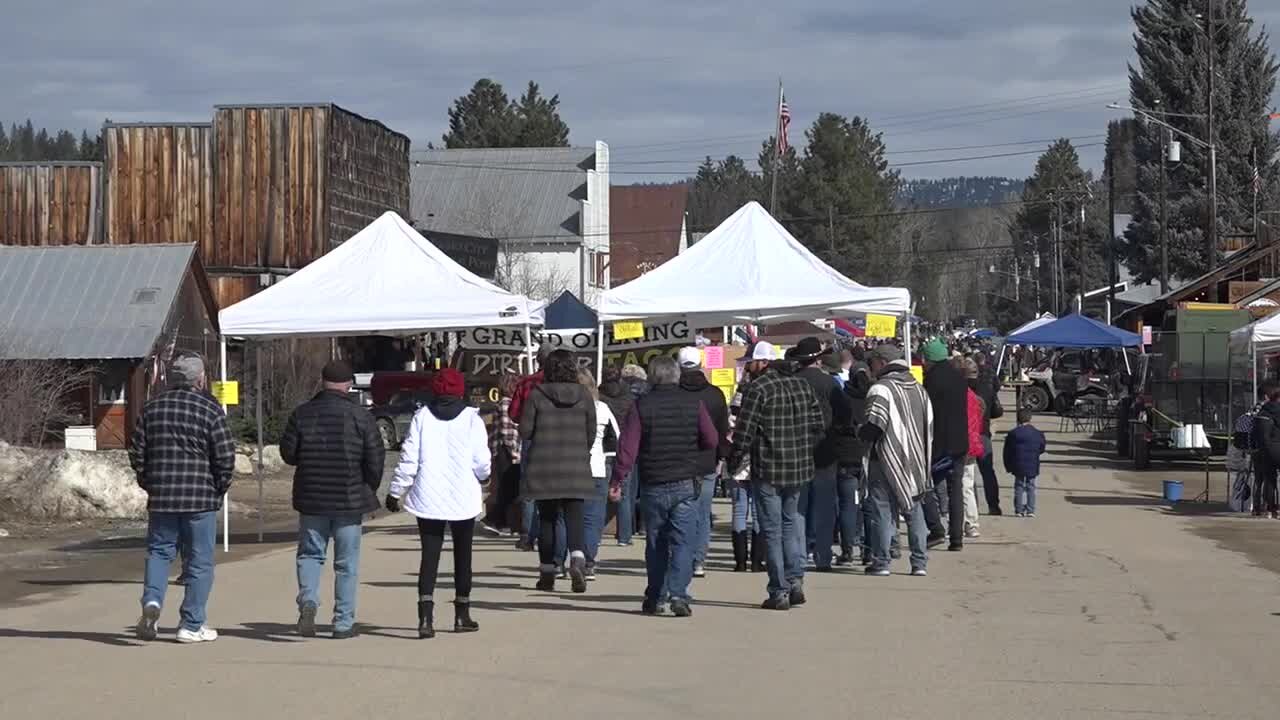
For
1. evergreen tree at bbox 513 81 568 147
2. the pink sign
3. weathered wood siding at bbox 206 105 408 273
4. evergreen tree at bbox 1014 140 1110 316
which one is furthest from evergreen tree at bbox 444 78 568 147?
the pink sign

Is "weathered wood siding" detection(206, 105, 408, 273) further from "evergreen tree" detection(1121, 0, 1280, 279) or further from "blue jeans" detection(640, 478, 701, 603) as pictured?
"blue jeans" detection(640, 478, 701, 603)

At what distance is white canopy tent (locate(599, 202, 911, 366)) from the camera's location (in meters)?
19.9

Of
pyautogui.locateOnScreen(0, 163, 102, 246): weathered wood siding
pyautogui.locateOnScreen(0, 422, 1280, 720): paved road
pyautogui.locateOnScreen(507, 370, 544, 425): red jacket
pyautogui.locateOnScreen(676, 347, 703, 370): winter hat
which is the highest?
pyautogui.locateOnScreen(0, 163, 102, 246): weathered wood siding

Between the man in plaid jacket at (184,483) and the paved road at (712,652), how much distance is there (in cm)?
30

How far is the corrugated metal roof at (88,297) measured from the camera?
118 ft

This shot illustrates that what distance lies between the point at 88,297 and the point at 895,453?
2600cm

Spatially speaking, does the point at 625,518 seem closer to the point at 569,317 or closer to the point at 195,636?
the point at 569,317

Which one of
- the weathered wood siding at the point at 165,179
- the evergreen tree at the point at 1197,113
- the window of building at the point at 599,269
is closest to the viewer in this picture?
the weathered wood siding at the point at 165,179

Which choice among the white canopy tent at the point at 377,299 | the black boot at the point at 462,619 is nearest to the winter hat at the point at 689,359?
the black boot at the point at 462,619

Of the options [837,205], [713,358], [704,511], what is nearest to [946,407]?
[704,511]

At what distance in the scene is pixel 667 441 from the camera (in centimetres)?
1268

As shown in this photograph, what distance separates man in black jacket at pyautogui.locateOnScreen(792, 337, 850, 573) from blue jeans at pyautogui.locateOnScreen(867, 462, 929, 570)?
34 cm

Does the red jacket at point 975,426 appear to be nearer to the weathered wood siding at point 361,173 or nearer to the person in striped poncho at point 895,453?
the person in striped poncho at point 895,453

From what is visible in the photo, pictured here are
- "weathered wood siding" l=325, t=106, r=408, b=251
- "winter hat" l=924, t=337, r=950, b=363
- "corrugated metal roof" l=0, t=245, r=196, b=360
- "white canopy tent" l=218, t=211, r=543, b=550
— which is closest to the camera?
"winter hat" l=924, t=337, r=950, b=363
